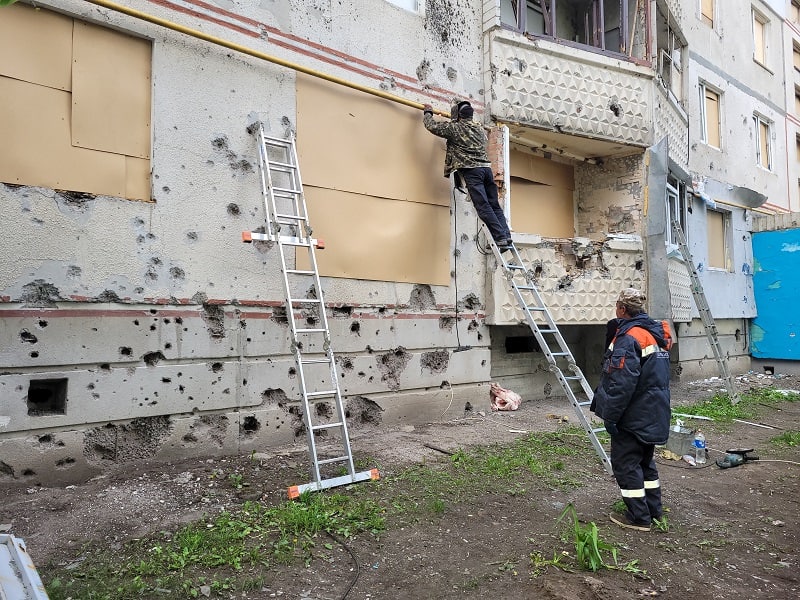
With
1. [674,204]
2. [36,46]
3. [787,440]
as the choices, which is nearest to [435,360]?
[787,440]

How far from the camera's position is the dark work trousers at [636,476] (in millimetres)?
4059

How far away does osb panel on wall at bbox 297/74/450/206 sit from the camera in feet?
20.7

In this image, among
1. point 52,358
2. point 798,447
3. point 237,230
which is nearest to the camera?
point 52,358

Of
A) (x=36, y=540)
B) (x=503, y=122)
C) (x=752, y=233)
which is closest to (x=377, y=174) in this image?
(x=503, y=122)

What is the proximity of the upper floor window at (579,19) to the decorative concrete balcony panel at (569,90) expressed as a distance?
0.38 m

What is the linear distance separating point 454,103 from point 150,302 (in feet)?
15.7

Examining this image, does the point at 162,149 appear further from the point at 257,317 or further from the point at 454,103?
the point at 454,103

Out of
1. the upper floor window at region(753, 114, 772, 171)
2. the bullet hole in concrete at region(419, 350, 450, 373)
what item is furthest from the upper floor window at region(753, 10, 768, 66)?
the bullet hole in concrete at region(419, 350, 450, 373)

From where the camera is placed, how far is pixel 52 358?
180 inches

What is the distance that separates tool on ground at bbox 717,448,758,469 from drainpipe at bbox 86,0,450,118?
17.4 feet

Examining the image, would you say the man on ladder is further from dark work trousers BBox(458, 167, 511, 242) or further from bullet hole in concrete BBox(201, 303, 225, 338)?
bullet hole in concrete BBox(201, 303, 225, 338)

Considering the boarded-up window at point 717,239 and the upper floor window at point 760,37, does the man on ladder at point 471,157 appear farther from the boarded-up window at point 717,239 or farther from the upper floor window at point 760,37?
the upper floor window at point 760,37

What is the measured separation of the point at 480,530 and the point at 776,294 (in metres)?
13.4

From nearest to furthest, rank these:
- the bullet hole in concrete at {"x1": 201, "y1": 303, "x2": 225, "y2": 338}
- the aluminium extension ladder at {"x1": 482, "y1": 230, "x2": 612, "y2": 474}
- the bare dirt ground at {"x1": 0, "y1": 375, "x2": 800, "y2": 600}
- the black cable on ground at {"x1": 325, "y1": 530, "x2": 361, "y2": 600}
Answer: the black cable on ground at {"x1": 325, "y1": 530, "x2": 361, "y2": 600} → the bare dirt ground at {"x1": 0, "y1": 375, "x2": 800, "y2": 600} → the aluminium extension ladder at {"x1": 482, "y1": 230, "x2": 612, "y2": 474} → the bullet hole in concrete at {"x1": 201, "y1": 303, "x2": 225, "y2": 338}
